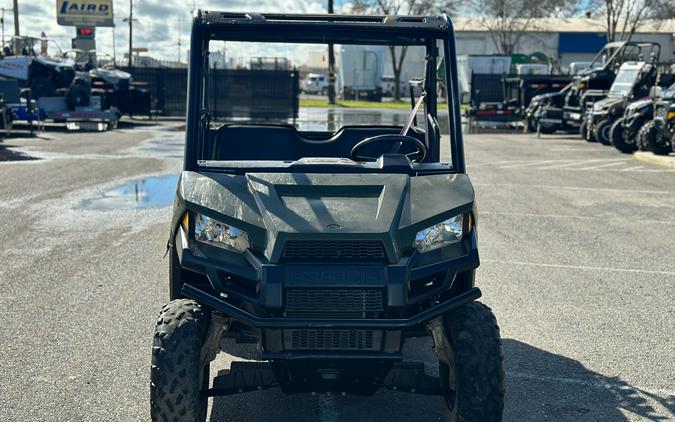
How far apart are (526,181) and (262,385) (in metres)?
11.5

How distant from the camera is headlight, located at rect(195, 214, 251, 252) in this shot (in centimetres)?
375

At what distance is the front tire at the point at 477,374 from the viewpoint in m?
3.68

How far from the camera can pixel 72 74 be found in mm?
27500

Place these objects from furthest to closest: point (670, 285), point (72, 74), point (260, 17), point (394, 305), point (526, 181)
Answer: point (72, 74) → point (526, 181) → point (670, 285) → point (260, 17) → point (394, 305)

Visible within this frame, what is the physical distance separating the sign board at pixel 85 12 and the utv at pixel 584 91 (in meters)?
53.4

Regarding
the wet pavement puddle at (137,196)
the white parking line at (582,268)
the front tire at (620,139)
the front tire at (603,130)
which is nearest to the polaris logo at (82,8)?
the front tire at (603,130)

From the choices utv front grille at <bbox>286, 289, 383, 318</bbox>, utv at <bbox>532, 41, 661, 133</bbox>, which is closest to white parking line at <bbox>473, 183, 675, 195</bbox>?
utv front grille at <bbox>286, 289, 383, 318</bbox>

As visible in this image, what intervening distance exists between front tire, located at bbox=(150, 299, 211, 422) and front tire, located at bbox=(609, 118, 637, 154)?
1794cm

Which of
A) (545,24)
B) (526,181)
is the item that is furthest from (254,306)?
(545,24)

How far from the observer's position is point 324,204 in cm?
390

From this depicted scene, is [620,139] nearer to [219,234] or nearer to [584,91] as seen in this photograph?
[584,91]

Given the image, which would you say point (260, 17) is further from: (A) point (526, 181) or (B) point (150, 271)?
(A) point (526, 181)

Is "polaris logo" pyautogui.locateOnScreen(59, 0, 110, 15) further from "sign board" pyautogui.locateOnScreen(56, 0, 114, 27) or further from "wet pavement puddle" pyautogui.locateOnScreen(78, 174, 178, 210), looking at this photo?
"wet pavement puddle" pyautogui.locateOnScreen(78, 174, 178, 210)

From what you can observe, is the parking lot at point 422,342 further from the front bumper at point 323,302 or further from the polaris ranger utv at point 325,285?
the front bumper at point 323,302
